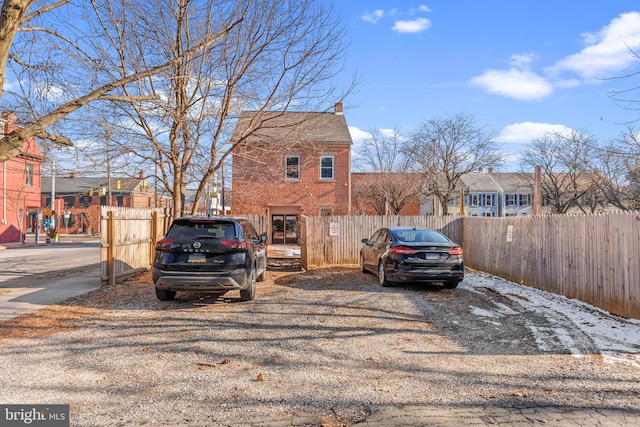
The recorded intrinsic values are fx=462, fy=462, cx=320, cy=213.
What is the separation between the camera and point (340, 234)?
659 inches

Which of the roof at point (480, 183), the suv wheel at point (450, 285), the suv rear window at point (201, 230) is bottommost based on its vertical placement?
the suv wheel at point (450, 285)

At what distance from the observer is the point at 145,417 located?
3.98 meters

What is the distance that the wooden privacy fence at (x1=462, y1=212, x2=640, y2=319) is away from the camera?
7.86 meters

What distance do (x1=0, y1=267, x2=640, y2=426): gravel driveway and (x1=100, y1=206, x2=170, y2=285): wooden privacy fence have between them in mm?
2205

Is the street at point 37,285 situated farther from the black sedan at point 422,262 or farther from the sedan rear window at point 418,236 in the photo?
the sedan rear window at point 418,236

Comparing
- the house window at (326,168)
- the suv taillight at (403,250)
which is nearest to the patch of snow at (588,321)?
the suv taillight at (403,250)

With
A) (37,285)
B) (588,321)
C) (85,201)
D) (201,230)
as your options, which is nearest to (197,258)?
(201,230)

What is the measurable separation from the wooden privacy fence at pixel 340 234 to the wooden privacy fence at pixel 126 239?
4.88m

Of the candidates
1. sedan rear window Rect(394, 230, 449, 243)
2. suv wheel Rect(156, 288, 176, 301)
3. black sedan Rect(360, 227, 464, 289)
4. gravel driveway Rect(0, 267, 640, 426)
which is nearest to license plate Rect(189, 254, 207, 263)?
gravel driveway Rect(0, 267, 640, 426)

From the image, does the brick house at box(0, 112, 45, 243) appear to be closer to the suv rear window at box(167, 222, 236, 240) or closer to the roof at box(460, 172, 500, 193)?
the suv rear window at box(167, 222, 236, 240)

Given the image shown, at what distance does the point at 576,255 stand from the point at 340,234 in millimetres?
8530

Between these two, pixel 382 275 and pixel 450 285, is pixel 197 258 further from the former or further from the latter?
pixel 450 285

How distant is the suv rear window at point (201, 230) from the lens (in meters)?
8.66

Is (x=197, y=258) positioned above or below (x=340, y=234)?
below
